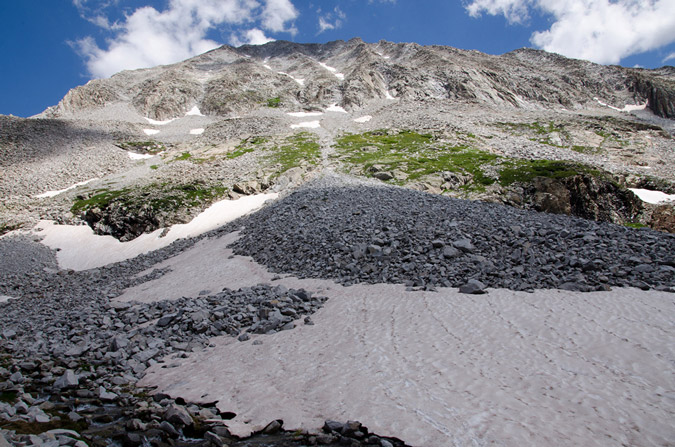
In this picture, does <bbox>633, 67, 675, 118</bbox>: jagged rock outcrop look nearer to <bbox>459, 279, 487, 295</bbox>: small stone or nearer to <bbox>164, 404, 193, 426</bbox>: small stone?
<bbox>459, 279, 487, 295</bbox>: small stone

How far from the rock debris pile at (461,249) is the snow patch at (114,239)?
625 inches

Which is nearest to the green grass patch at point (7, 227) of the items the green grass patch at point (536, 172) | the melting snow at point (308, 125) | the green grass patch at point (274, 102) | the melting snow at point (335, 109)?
the green grass patch at point (536, 172)

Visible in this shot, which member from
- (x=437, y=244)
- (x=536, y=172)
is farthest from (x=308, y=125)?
(x=437, y=244)

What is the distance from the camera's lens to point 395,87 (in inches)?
5157

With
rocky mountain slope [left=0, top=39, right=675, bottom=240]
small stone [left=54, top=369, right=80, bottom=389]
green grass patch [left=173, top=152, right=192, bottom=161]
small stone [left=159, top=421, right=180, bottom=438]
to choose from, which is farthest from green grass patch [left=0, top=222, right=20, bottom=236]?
small stone [left=159, top=421, right=180, bottom=438]

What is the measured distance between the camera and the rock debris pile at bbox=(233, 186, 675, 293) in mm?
14008

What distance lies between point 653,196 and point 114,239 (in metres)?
78.2

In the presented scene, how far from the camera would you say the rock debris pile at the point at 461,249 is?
46.0 feet

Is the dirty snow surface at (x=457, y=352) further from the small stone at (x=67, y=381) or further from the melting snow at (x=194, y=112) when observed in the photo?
the melting snow at (x=194, y=112)

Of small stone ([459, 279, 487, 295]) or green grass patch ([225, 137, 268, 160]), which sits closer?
small stone ([459, 279, 487, 295])

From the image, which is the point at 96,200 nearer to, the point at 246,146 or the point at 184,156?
the point at 184,156

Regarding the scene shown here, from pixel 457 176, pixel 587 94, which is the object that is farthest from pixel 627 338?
pixel 587 94

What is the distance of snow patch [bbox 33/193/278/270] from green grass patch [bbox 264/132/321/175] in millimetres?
11700

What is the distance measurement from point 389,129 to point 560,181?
177 feet
